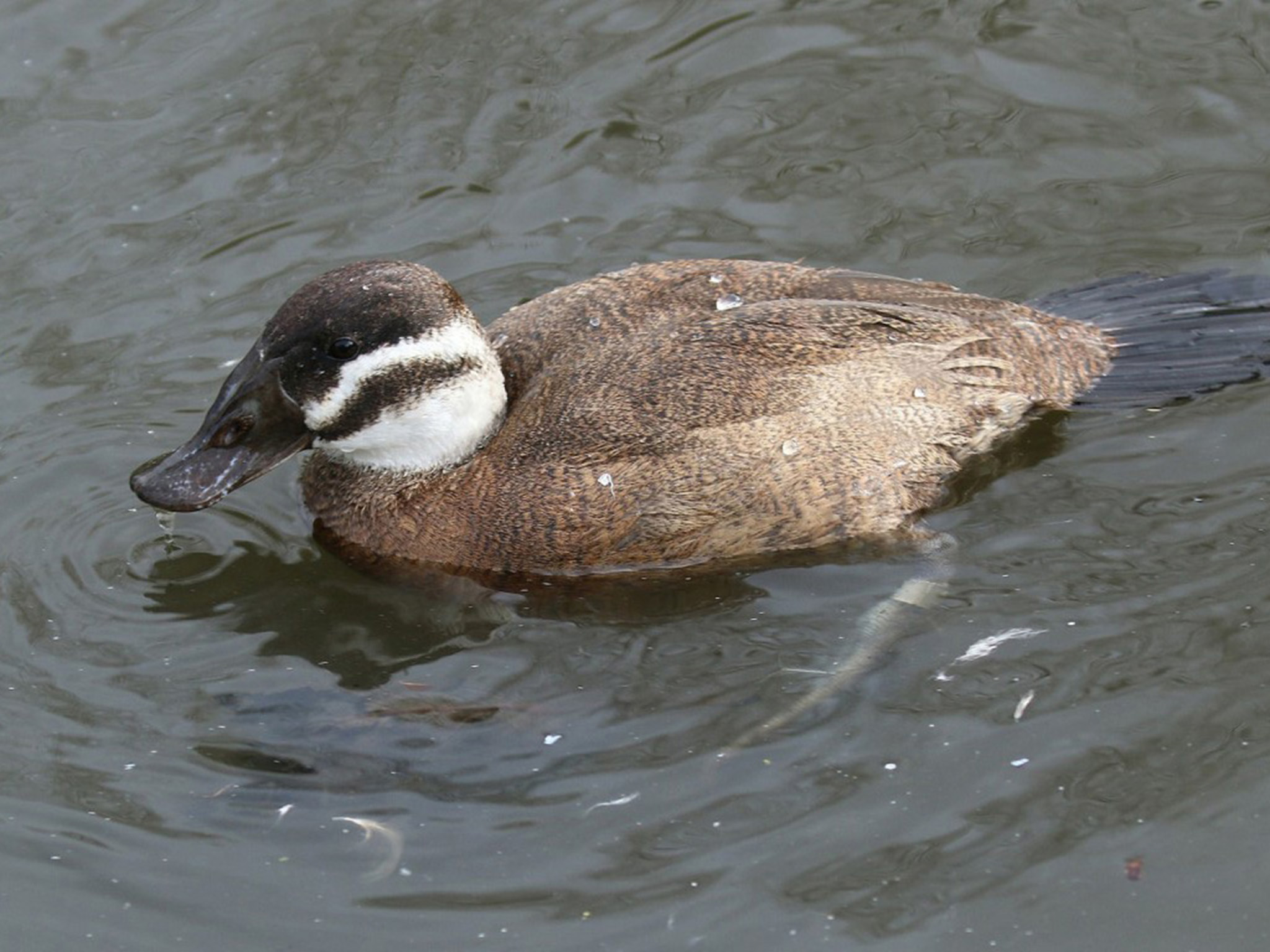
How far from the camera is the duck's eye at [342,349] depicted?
6363mm

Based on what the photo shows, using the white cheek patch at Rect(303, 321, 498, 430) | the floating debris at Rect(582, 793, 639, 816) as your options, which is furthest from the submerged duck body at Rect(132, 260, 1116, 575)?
the floating debris at Rect(582, 793, 639, 816)

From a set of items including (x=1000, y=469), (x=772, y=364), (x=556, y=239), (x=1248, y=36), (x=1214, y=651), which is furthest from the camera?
(x=1248, y=36)

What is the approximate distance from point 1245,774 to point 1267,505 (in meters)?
1.40

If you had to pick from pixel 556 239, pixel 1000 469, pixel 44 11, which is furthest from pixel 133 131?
pixel 1000 469

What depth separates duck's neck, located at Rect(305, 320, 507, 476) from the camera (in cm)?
645

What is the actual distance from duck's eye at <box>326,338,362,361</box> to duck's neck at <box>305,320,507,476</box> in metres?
0.03

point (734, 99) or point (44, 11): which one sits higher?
point (44, 11)

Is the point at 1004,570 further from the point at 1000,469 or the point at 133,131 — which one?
the point at 133,131

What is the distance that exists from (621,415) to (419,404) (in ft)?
2.44

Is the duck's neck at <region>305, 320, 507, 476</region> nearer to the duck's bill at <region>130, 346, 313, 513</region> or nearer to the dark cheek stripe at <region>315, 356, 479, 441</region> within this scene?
the dark cheek stripe at <region>315, 356, 479, 441</region>

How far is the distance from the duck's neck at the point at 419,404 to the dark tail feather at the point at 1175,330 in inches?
85.8

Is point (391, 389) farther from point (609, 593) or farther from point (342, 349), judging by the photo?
point (609, 593)

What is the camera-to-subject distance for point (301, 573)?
677 cm

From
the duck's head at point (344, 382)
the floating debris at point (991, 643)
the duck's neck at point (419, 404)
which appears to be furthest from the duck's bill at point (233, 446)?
the floating debris at point (991, 643)
